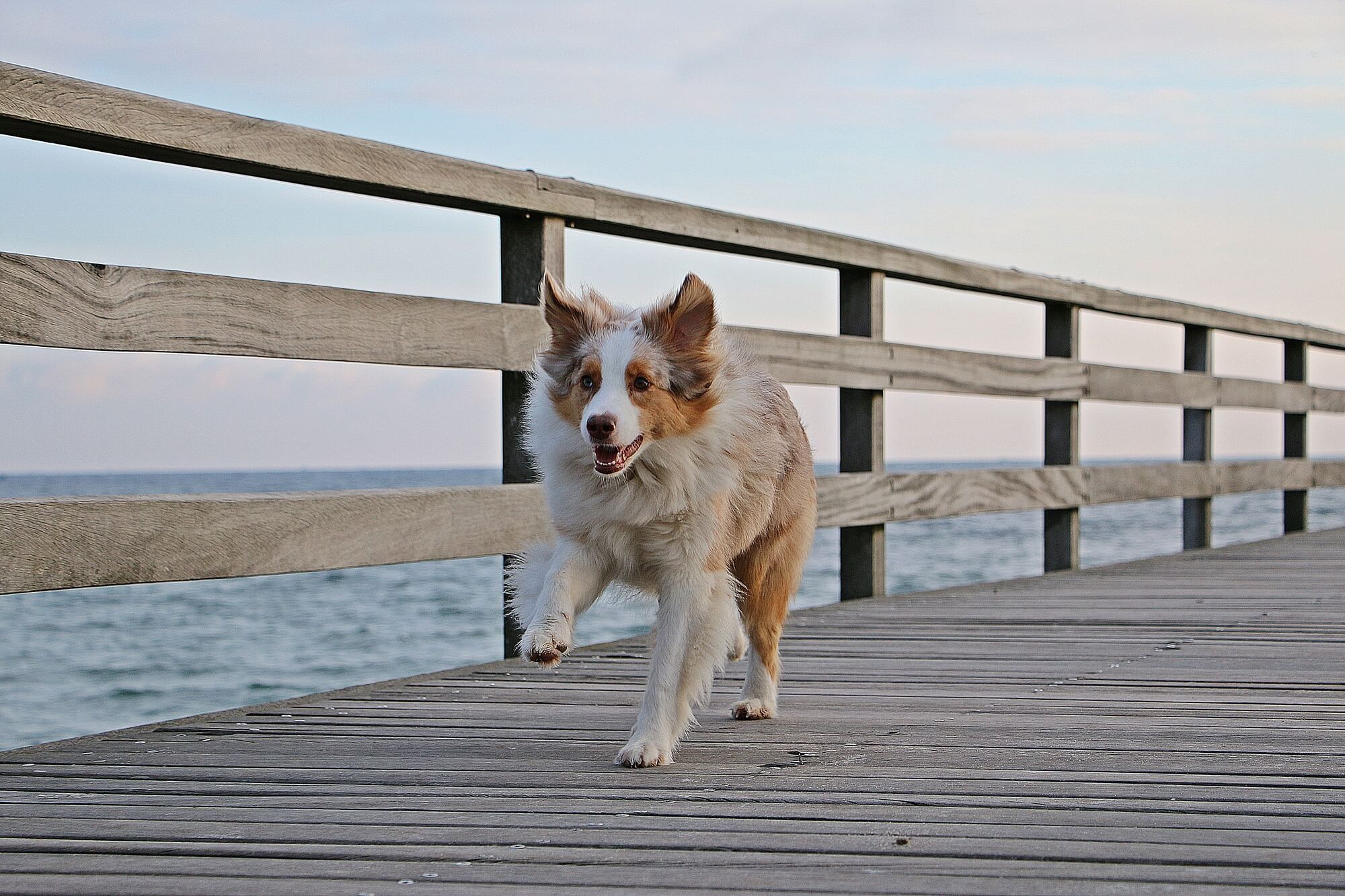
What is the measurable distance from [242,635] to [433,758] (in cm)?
1660

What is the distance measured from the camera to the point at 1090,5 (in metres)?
10.6

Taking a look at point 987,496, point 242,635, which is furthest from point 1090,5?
point 242,635

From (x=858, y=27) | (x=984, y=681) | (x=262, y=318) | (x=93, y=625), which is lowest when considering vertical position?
(x=93, y=625)

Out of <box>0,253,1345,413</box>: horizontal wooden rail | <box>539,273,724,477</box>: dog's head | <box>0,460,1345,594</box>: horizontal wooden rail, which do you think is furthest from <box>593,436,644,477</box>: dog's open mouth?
<box>0,253,1345,413</box>: horizontal wooden rail

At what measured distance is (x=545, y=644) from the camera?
2676 mm

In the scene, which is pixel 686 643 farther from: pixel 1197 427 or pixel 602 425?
pixel 1197 427

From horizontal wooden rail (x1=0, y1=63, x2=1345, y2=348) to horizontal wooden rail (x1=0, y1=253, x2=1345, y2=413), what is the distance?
0.28 meters

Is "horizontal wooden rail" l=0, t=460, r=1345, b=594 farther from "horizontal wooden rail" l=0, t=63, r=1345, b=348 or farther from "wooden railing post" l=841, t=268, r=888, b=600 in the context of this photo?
"horizontal wooden rail" l=0, t=63, r=1345, b=348

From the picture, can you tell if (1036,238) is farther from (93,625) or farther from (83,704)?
(93,625)

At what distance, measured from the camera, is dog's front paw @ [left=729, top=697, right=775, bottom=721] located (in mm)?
3260

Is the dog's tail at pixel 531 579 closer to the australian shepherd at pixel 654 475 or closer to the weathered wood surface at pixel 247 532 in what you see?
the australian shepherd at pixel 654 475

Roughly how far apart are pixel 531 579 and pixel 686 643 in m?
0.42

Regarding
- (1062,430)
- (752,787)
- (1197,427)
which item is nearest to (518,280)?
(752,787)

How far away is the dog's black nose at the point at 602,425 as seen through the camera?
275 cm
